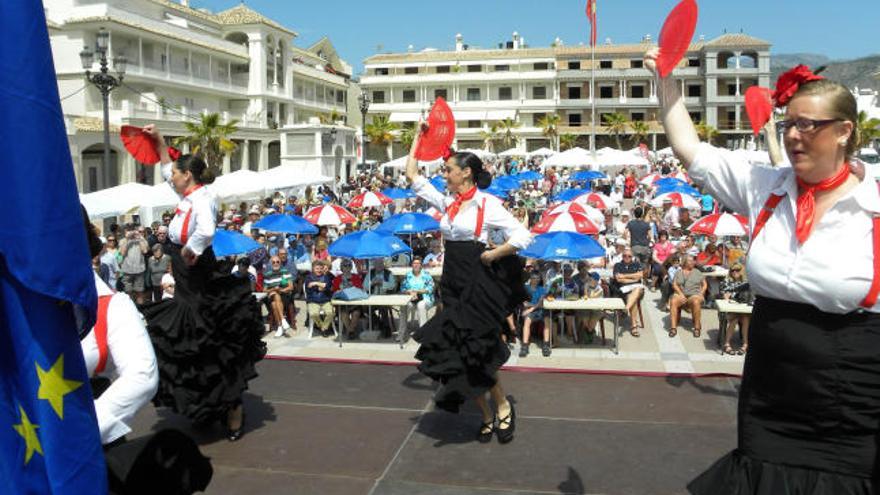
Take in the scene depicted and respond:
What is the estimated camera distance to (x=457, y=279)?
19.5 feet

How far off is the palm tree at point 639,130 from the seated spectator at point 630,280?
2513 inches

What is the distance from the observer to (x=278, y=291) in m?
11.6

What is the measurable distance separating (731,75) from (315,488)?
78012mm

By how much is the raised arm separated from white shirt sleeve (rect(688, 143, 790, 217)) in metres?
0.04

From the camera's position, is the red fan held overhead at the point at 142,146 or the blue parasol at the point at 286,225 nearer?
the red fan held overhead at the point at 142,146

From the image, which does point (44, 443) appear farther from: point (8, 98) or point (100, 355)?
point (8, 98)

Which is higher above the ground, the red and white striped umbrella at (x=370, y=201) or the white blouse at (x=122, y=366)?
the red and white striped umbrella at (x=370, y=201)

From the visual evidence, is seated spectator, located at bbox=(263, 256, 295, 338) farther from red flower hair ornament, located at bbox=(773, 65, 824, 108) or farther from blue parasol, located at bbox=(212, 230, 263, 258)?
red flower hair ornament, located at bbox=(773, 65, 824, 108)

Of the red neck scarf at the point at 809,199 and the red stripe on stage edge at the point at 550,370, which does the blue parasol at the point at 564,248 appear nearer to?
the red stripe on stage edge at the point at 550,370

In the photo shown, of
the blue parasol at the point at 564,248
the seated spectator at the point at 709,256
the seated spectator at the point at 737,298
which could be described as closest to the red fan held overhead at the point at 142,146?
the blue parasol at the point at 564,248

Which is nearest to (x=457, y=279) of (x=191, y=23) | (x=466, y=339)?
(x=466, y=339)

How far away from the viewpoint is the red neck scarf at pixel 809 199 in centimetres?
235

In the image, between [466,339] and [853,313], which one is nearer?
[853,313]

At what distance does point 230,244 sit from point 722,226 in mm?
7918
